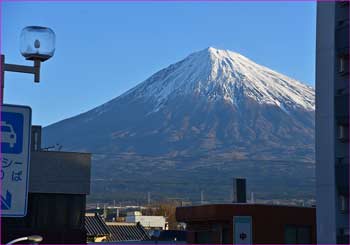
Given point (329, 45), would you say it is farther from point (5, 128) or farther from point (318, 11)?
point (5, 128)

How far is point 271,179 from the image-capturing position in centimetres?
19050

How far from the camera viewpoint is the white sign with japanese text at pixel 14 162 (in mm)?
8242

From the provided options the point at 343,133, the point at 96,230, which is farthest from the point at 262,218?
the point at 96,230

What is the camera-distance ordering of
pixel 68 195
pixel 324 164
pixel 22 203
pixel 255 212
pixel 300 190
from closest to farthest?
pixel 22 203 < pixel 324 164 < pixel 255 212 < pixel 68 195 < pixel 300 190

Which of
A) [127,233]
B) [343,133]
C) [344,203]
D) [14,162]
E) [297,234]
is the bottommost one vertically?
[127,233]

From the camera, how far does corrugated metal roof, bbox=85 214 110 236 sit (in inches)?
2749

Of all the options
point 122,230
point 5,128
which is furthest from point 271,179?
point 5,128

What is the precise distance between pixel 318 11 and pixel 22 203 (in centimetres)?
2407

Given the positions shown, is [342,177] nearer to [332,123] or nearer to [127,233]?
[332,123]

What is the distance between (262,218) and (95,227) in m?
37.5

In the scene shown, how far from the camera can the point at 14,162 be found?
8297mm

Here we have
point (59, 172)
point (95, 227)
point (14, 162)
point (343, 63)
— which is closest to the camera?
point (14, 162)

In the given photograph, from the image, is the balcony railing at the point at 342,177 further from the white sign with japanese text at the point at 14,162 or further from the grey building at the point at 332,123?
the white sign with japanese text at the point at 14,162

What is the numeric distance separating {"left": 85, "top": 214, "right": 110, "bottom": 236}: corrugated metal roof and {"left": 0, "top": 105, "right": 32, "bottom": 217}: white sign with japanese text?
61308mm
